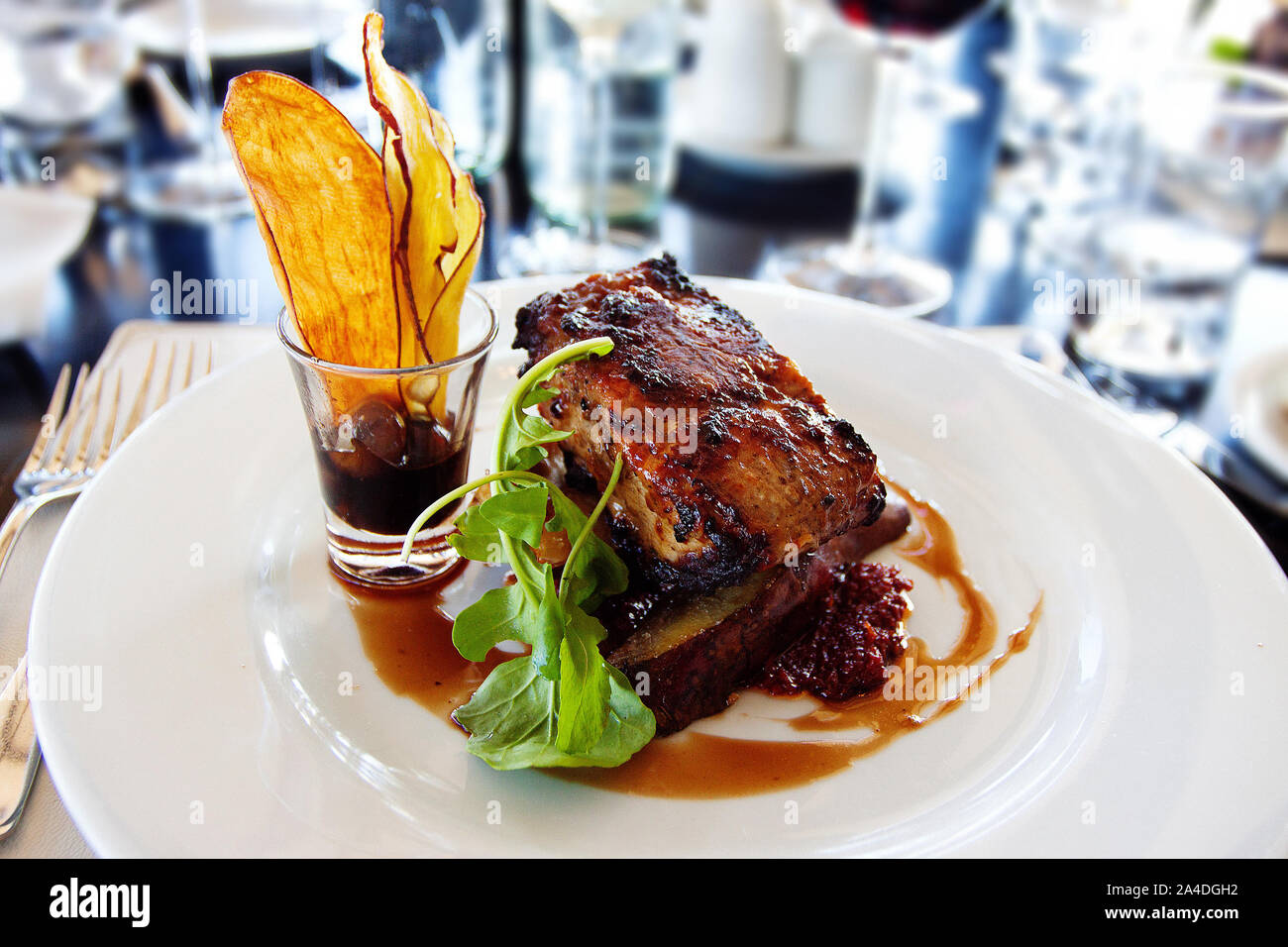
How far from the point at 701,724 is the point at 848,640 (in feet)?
1.25

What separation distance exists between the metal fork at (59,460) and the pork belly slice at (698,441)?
1084 mm

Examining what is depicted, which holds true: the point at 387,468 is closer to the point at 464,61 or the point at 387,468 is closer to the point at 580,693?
the point at 580,693

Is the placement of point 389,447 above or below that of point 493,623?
above

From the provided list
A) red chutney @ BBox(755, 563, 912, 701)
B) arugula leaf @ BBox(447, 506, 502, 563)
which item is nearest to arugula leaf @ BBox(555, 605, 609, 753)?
arugula leaf @ BBox(447, 506, 502, 563)

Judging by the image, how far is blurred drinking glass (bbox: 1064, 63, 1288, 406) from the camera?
11.5ft

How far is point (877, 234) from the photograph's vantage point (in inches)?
174

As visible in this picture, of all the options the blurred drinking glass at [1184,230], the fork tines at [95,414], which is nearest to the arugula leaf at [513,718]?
the fork tines at [95,414]

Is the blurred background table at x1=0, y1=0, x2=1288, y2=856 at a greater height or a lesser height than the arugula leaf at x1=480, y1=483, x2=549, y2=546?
greater

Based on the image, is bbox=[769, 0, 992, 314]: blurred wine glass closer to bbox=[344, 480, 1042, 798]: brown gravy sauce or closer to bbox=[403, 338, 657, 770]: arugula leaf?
bbox=[344, 480, 1042, 798]: brown gravy sauce

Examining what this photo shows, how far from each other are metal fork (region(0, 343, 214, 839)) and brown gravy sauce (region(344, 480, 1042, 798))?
23.9 inches

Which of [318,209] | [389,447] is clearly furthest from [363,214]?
[389,447]

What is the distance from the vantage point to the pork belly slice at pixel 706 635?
1934mm

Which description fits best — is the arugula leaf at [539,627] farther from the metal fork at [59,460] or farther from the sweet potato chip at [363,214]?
the metal fork at [59,460]

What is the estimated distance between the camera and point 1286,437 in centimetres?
301
